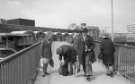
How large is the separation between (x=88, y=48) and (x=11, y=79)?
13.9 feet

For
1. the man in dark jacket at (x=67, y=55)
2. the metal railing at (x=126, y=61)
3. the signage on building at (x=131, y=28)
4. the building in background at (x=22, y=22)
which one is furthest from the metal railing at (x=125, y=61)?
the building in background at (x=22, y=22)

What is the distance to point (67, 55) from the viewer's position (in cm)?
787

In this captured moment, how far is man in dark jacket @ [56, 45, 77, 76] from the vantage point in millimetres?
7727

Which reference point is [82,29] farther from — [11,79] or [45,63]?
[11,79]

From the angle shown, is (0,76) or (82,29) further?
(82,29)

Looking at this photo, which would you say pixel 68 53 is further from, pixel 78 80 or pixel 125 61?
pixel 125 61

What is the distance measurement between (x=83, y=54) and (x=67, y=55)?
63 centimetres

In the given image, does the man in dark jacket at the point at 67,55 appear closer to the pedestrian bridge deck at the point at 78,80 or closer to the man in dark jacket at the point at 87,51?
the pedestrian bridge deck at the point at 78,80

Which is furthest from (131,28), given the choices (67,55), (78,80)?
(78,80)

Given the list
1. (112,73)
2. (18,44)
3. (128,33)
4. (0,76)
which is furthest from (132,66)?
(128,33)

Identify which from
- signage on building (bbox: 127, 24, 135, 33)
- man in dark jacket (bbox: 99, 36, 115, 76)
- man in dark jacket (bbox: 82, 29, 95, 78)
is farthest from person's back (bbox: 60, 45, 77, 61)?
signage on building (bbox: 127, 24, 135, 33)

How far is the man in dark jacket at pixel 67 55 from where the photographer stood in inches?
304

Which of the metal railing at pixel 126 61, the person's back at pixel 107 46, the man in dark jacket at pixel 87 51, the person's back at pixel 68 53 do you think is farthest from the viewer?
the person's back at pixel 107 46

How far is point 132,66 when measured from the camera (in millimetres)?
7109
